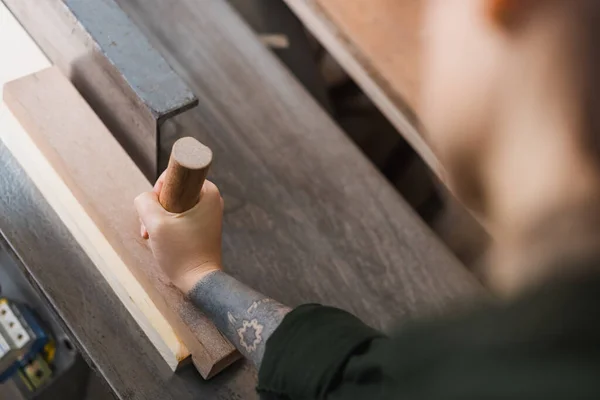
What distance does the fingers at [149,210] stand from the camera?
626 millimetres

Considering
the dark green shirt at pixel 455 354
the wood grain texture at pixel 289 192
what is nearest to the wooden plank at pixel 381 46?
the wood grain texture at pixel 289 192

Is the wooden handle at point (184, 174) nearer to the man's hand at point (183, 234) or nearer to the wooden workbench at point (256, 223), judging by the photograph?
the man's hand at point (183, 234)

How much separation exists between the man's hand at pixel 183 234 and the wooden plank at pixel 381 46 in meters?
0.41

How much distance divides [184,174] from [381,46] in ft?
1.86

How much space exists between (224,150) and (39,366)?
0.45 metres

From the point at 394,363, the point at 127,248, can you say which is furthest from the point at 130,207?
the point at 394,363

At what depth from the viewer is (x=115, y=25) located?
640mm

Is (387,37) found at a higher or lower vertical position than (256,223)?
higher

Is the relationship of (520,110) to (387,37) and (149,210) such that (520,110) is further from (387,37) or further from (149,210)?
(387,37)

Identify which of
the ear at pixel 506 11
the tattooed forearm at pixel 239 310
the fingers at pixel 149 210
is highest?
the fingers at pixel 149 210

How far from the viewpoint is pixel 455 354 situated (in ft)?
1.29

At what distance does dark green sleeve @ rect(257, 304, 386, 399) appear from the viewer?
46 cm

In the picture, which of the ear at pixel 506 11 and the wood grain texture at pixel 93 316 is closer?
the ear at pixel 506 11

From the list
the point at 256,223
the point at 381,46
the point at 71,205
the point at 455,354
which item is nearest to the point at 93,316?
the point at 71,205
